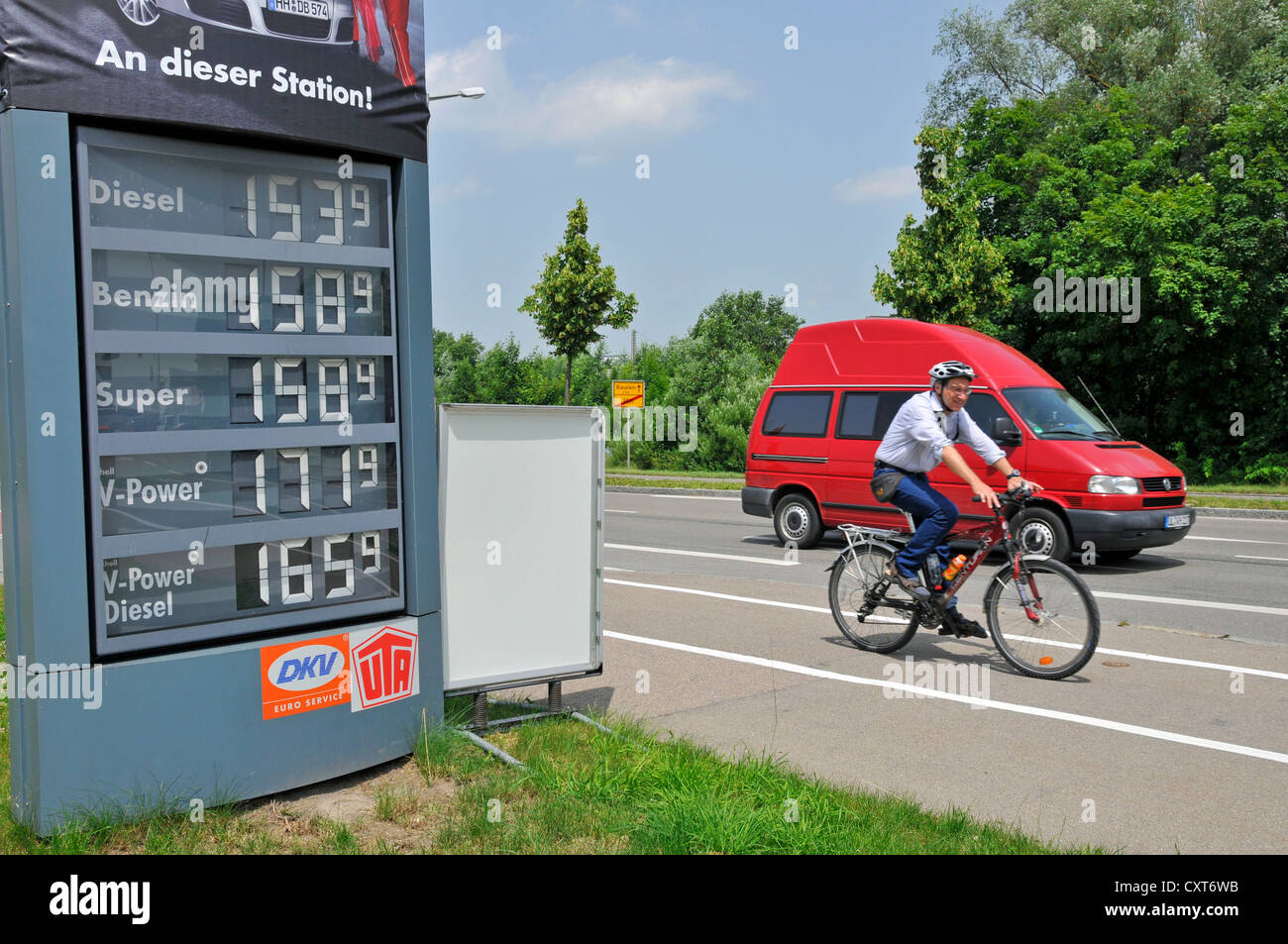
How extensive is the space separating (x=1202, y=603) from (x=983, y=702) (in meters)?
4.36

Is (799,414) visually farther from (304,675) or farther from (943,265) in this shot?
(943,265)

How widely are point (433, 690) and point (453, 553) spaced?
2.14 ft

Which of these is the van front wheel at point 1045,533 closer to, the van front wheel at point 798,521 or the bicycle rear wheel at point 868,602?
the van front wheel at point 798,521

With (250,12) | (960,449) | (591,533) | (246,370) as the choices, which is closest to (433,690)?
(591,533)

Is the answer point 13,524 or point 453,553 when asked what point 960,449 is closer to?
point 453,553

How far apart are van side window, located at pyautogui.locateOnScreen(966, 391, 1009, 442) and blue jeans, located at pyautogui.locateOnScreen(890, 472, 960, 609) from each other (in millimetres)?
5079

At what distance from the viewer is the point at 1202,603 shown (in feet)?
31.7

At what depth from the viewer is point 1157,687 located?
265 inches

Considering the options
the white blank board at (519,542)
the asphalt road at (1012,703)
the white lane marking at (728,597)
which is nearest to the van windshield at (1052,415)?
the asphalt road at (1012,703)

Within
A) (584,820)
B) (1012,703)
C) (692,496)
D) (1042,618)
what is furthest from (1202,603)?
(692,496)
